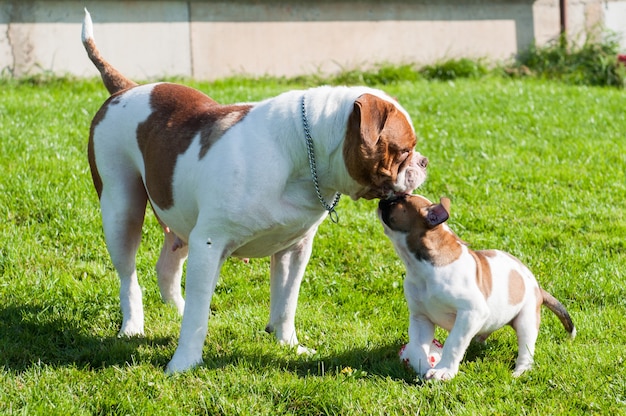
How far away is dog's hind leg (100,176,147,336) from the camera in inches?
215

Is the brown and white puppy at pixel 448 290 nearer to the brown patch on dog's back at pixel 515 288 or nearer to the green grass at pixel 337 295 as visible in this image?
the brown patch on dog's back at pixel 515 288

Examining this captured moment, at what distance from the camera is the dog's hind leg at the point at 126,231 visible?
5.47 meters

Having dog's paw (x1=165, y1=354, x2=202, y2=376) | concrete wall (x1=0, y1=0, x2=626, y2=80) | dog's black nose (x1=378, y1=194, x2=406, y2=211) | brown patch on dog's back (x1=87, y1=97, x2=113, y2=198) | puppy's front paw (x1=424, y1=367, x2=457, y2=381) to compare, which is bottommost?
puppy's front paw (x1=424, y1=367, x2=457, y2=381)

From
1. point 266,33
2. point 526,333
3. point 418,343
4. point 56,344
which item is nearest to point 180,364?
point 56,344

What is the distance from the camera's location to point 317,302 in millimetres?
6273

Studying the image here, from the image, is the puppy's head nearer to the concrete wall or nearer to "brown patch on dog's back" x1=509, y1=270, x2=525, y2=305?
"brown patch on dog's back" x1=509, y1=270, x2=525, y2=305

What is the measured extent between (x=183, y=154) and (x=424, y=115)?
6.77 m

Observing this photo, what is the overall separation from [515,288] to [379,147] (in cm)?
122

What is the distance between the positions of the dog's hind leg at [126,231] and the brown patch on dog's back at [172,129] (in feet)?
0.93

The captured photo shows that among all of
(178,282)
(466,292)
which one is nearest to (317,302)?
(178,282)

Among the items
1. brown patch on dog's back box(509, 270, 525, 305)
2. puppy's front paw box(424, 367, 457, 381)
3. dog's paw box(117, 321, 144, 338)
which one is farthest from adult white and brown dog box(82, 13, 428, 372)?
puppy's front paw box(424, 367, 457, 381)

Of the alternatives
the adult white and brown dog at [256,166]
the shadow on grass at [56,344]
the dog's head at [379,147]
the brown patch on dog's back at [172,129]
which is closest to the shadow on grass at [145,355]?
the shadow on grass at [56,344]

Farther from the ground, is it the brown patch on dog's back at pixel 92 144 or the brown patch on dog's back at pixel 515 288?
the brown patch on dog's back at pixel 92 144

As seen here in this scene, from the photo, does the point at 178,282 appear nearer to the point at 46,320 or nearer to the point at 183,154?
the point at 46,320
